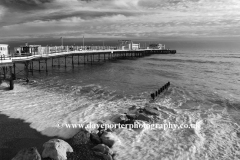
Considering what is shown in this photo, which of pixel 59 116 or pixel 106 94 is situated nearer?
pixel 59 116

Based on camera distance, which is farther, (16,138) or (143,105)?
(143,105)

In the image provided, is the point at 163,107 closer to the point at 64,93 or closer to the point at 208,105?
the point at 208,105

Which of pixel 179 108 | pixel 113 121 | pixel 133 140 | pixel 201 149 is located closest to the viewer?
pixel 201 149

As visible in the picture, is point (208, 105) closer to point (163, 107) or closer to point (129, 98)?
point (163, 107)

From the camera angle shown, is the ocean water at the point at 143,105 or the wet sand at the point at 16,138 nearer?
the wet sand at the point at 16,138

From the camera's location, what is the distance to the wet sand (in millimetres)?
9895

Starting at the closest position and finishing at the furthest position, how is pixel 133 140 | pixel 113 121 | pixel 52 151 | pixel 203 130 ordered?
pixel 52 151
pixel 133 140
pixel 203 130
pixel 113 121

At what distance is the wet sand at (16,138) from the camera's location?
32.5ft

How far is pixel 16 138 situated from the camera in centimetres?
1113

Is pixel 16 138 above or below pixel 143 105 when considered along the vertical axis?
below

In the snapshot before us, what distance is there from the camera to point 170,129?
12.8m

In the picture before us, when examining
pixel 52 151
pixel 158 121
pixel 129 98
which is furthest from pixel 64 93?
pixel 52 151

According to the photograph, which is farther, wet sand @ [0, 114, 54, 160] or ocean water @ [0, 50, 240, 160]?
ocean water @ [0, 50, 240, 160]

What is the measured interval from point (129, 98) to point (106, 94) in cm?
271
